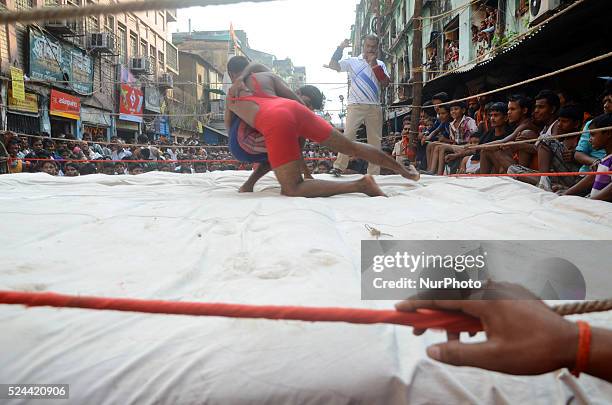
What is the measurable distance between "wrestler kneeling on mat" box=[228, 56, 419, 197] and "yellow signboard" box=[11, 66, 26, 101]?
7.31m

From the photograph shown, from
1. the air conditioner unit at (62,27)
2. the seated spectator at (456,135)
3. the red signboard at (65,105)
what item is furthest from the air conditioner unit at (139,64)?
the seated spectator at (456,135)

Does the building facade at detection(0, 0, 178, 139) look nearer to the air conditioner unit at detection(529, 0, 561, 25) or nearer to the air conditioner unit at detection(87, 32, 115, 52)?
the air conditioner unit at detection(87, 32, 115, 52)

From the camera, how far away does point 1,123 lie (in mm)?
10227

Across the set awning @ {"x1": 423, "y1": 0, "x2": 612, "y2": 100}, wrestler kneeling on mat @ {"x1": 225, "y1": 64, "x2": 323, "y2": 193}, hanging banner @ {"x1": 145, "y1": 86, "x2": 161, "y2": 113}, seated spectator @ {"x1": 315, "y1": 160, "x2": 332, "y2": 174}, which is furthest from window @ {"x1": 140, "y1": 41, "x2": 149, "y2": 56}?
wrestler kneeling on mat @ {"x1": 225, "y1": 64, "x2": 323, "y2": 193}

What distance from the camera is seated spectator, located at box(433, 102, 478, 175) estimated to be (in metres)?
5.00

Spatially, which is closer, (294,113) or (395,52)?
(294,113)

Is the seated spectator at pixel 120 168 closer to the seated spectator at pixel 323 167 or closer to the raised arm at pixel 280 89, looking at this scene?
the seated spectator at pixel 323 167

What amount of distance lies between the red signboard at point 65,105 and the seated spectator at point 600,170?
1327cm

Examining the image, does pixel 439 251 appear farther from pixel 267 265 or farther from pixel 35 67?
pixel 35 67

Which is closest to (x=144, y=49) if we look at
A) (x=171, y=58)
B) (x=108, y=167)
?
(x=171, y=58)

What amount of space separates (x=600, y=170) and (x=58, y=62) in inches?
570

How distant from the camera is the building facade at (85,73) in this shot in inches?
A: 442

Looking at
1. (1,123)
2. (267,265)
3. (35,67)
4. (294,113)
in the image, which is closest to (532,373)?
(267,265)

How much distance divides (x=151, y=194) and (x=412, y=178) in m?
1.75
